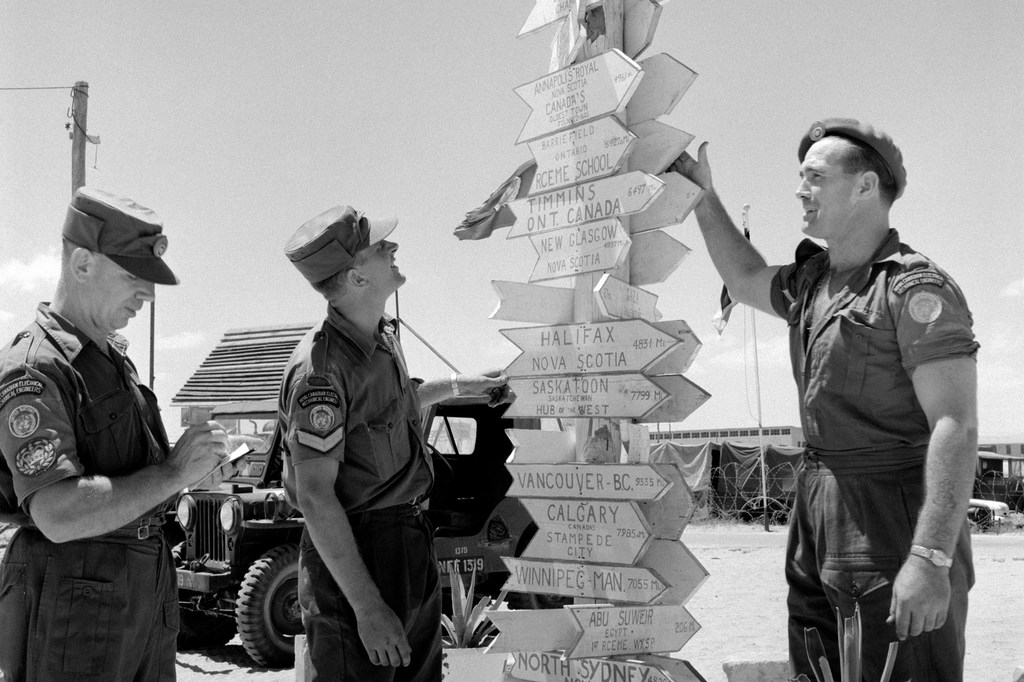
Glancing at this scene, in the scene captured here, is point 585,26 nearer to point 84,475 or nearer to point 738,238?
point 738,238

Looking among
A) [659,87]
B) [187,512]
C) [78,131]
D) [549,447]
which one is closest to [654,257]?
[659,87]

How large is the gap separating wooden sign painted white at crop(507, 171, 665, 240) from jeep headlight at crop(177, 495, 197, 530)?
5179mm

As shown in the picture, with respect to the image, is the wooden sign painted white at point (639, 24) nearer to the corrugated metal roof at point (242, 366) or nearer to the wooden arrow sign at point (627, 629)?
the wooden arrow sign at point (627, 629)

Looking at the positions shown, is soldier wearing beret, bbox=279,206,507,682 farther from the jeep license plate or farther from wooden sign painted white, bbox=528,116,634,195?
the jeep license plate

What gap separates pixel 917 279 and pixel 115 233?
7.08 feet

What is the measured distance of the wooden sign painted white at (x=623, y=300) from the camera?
3.38 metres

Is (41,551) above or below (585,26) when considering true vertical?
below

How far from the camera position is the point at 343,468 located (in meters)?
2.93

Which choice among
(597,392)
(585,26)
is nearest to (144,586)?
(597,392)

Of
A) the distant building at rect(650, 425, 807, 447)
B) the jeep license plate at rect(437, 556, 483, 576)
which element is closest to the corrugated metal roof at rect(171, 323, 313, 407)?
the jeep license plate at rect(437, 556, 483, 576)

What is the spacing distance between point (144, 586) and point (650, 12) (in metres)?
2.57

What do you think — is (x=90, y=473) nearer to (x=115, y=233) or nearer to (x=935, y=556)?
(x=115, y=233)

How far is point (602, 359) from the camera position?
3436mm

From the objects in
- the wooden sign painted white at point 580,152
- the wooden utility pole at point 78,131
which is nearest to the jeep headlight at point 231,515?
the wooden sign painted white at point 580,152
